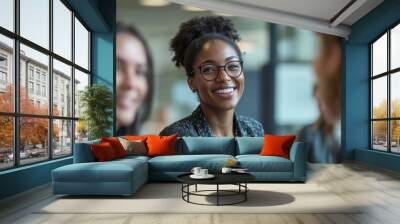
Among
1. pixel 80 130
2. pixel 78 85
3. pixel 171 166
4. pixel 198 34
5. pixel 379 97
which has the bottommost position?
pixel 171 166

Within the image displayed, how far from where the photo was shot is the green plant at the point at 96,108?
7691mm

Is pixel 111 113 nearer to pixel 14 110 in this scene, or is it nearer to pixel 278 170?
pixel 14 110

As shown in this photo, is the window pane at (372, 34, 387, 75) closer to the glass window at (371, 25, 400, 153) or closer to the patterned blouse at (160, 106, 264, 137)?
the glass window at (371, 25, 400, 153)

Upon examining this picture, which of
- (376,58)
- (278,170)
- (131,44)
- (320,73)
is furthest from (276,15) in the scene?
(278,170)

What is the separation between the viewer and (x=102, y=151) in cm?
576

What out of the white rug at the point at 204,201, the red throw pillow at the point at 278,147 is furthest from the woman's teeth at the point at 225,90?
the white rug at the point at 204,201

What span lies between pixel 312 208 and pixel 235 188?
1445mm

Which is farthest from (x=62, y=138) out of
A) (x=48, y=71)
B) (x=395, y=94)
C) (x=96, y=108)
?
(x=395, y=94)

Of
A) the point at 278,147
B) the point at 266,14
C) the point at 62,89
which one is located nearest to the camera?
the point at 278,147

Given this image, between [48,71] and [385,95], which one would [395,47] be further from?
[48,71]

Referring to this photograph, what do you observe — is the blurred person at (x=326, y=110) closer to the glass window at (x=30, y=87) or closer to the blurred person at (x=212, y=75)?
the blurred person at (x=212, y=75)

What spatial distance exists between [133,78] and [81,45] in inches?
51.4

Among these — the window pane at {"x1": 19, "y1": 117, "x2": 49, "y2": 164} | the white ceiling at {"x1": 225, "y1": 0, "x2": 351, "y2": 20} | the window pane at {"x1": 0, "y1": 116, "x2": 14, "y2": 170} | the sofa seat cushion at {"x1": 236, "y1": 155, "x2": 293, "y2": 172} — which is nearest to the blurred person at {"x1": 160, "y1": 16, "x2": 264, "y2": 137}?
the white ceiling at {"x1": 225, "y1": 0, "x2": 351, "y2": 20}

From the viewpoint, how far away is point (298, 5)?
8.01 metres
